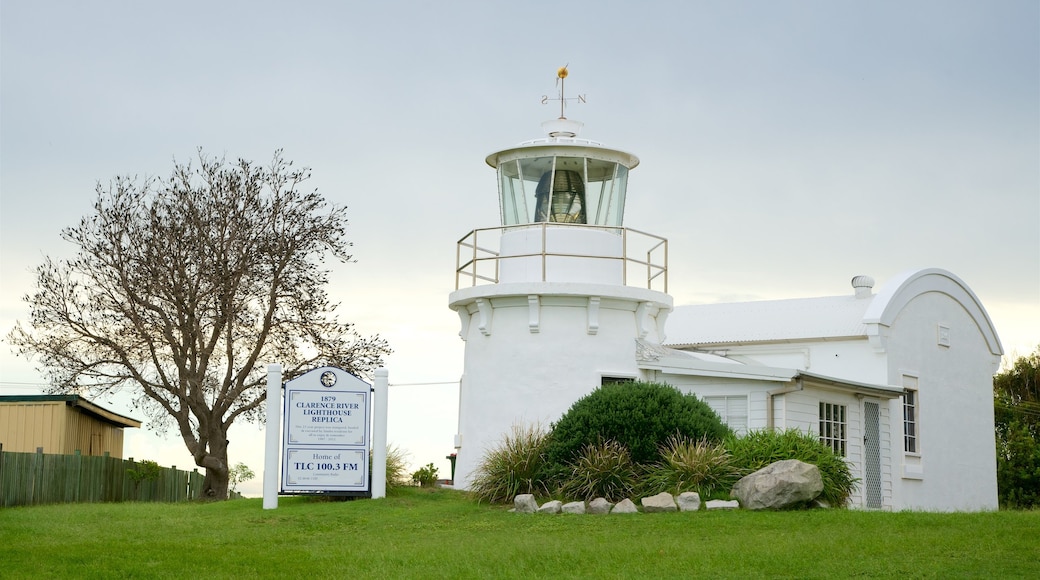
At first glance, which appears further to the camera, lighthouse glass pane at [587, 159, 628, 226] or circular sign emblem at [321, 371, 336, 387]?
lighthouse glass pane at [587, 159, 628, 226]

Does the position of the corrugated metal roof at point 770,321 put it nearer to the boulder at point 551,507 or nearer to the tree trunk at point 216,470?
the boulder at point 551,507

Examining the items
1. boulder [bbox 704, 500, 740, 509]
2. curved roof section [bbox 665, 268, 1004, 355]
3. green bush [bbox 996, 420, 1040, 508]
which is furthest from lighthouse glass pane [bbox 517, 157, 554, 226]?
green bush [bbox 996, 420, 1040, 508]

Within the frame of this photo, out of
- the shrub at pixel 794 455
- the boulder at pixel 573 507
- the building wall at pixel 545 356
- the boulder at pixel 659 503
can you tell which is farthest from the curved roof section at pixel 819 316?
the boulder at pixel 573 507

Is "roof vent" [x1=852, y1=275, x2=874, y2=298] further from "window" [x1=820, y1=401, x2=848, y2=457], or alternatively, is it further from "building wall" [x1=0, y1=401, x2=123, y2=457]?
"building wall" [x1=0, y1=401, x2=123, y2=457]

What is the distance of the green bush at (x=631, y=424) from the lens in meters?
20.9

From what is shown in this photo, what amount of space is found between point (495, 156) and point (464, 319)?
338cm

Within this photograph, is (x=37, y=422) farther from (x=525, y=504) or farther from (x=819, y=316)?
(x=819, y=316)

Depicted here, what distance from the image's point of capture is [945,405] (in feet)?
94.7

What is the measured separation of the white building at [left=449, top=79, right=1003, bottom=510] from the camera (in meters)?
23.6

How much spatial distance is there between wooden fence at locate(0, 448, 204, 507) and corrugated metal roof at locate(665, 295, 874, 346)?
1339cm

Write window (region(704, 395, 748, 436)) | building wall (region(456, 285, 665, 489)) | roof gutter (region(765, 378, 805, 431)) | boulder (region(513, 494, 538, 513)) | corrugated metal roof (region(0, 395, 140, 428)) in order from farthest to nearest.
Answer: corrugated metal roof (region(0, 395, 140, 428))
building wall (region(456, 285, 665, 489))
window (region(704, 395, 748, 436))
roof gutter (region(765, 378, 805, 431))
boulder (region(513, 494, 538, 513))

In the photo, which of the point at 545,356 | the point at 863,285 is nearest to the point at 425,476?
the point at 545,356

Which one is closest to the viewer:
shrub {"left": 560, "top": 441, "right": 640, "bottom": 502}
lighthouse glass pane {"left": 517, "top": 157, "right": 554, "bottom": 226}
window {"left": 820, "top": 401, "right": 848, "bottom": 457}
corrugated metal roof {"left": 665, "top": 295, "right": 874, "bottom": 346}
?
shrub {"left": 560, "top": 441, "right": 640, "bottom": 502}

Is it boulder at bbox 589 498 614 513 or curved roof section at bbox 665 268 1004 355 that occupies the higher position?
curved roof section at bbox 665 268 1004 355
